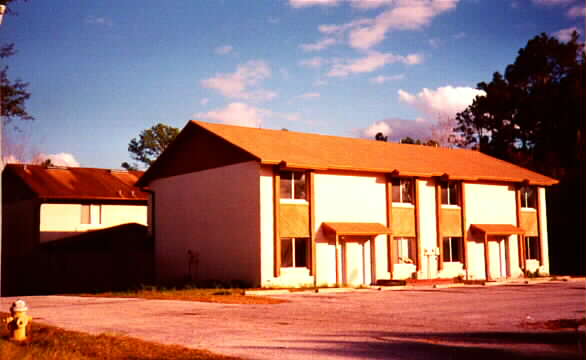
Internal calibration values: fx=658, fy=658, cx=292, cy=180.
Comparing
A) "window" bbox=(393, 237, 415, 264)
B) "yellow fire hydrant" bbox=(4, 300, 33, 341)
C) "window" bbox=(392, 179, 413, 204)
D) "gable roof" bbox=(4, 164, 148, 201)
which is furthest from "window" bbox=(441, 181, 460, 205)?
"yellow fire hydrant" bbox=(4, 300, 33, 341)

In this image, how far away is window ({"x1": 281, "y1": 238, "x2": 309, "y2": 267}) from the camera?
88.9 ft

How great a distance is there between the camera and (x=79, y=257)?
114 feet

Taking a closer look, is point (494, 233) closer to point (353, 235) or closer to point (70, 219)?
point (353, 235)

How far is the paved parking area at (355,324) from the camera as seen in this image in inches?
407

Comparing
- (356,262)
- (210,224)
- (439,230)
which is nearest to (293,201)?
(356,262)

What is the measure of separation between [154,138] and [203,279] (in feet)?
206

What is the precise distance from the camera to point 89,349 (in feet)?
34.9

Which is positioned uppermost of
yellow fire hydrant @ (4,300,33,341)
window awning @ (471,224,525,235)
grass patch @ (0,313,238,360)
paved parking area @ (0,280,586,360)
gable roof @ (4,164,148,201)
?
gable roof @ (4,164,148,201)

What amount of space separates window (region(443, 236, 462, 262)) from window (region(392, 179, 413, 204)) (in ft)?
9.95

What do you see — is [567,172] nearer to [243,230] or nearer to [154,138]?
[243,230]

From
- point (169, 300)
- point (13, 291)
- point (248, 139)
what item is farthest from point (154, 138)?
point (169, 300)

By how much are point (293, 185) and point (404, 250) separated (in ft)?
22.7

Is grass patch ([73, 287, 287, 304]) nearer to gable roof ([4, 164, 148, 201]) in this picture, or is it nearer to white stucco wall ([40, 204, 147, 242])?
white stucco wall ([40, 204, 147, 242])

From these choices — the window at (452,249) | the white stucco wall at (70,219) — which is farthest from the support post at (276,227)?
the white stucco wall at (70,219)
